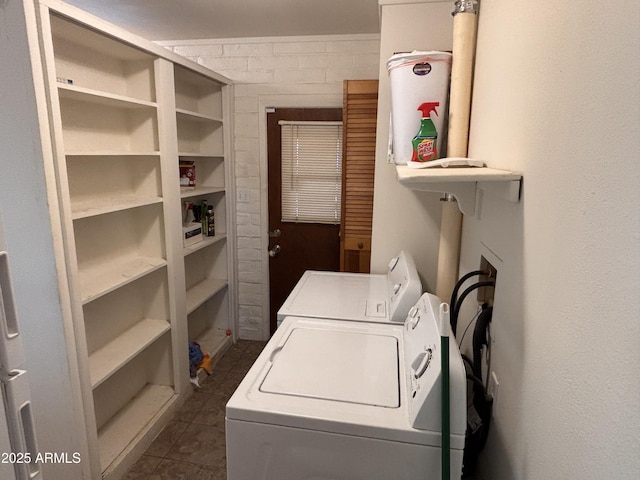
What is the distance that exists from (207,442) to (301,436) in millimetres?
1611

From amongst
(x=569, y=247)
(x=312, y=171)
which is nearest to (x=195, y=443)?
(x=312, y=171)

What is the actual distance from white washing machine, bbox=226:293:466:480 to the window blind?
2.09 meters

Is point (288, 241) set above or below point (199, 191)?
below

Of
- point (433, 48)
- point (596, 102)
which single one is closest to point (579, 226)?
A: point (596, 102)

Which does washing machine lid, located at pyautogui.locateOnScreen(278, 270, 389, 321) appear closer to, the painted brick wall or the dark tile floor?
the dark tile floor

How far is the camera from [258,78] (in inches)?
123

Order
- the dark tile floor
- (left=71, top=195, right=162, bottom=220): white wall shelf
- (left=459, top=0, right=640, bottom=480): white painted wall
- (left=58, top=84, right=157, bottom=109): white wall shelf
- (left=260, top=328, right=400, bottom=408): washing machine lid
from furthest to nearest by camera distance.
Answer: the dark tile floor
(left=71, top=195, right=162, bottom=220): white wall shelf
(left=58, top=84, right=157, bottom=109): white wall shelf
(left=260, top=328, right=400, bottom=408): washing machine lid
(left=459, top=0, right=640, bottom=480): white painted wall

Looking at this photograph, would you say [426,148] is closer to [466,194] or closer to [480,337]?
[466,194]

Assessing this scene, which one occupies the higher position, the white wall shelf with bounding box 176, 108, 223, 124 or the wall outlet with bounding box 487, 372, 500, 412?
the white wall shelf with bounding box 176, 108, 223, 124

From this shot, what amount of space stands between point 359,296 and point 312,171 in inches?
64.2

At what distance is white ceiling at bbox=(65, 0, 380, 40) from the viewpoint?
2.36 meters

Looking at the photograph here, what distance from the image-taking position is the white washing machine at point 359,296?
5.01 ft

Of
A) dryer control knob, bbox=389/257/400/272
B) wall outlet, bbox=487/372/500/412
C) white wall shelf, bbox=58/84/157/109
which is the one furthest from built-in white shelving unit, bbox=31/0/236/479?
wall outlet, bbox=487/372/500/412

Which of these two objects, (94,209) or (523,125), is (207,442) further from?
(523,125)
